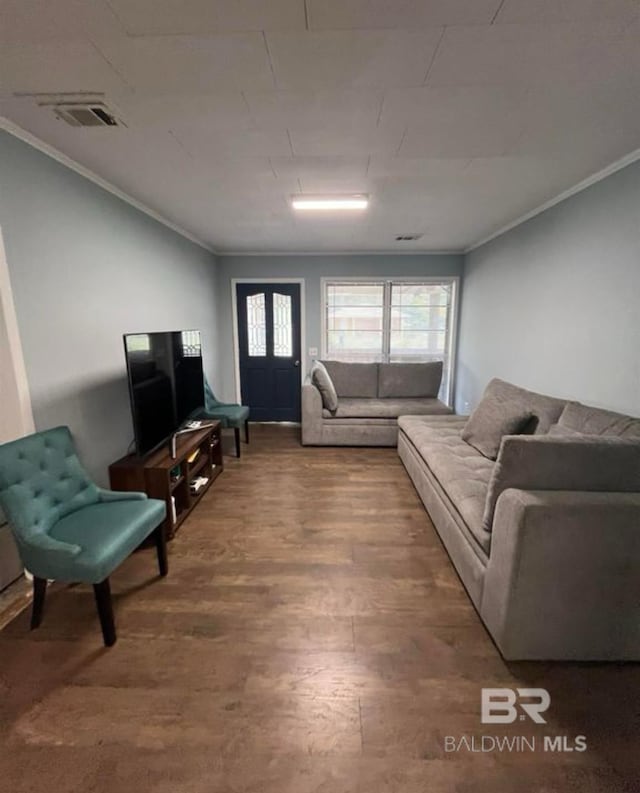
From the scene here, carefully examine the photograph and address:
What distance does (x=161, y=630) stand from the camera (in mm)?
1775

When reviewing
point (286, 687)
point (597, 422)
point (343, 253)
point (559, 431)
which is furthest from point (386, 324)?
point (286, 687)

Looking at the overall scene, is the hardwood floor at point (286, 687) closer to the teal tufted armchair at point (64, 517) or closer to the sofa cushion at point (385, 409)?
the teal tufted armchair at point (64, 517)

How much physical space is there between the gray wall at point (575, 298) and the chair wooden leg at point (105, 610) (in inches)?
121

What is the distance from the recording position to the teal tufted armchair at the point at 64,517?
1.60m

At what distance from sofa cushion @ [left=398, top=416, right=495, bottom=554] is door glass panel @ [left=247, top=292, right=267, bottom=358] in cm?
255

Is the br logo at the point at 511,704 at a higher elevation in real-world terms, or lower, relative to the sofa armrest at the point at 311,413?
lower

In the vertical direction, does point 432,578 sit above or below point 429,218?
below

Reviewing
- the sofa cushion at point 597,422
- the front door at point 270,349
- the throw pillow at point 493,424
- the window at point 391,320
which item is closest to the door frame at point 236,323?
the front door at point 270,349

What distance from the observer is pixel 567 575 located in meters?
1.49

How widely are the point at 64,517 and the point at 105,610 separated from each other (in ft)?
1.77

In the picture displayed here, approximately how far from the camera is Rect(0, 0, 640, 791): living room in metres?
1.24

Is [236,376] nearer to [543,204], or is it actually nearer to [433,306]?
[433,306]

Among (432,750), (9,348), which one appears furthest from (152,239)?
(432,750)

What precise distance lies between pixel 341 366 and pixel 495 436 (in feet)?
8.38
